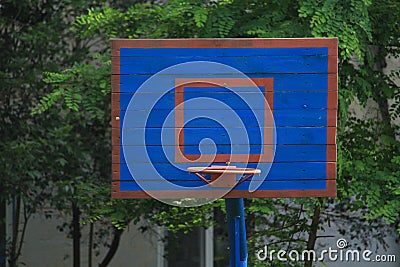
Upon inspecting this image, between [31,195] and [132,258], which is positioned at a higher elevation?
[31,195]

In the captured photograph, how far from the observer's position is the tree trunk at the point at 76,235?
6227 millimetres

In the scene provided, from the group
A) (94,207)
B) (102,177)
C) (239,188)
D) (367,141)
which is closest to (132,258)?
(102,177)

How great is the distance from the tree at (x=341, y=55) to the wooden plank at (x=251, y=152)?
984 mm

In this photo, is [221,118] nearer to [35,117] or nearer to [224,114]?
[224,114]

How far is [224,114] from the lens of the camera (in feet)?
11.7

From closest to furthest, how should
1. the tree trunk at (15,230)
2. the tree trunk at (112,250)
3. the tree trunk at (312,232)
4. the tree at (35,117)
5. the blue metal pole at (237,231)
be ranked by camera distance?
the blue metal pole at (237,231)
the tree trunk at (312,232)
the tree at (35,117)
the tree trunk at (15,230)
the tree trunk at (112,250)

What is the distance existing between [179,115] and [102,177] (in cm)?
279

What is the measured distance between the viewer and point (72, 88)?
4961 mm

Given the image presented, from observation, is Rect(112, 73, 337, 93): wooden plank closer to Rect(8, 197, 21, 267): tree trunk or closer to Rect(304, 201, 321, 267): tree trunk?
Rect(304, 201, 321, 267): tree trunk

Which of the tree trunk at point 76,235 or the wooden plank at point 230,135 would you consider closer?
the wooden plank at point 230,135

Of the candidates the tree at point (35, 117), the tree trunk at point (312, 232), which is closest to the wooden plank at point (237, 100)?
the tree trunk at point (312, 232)

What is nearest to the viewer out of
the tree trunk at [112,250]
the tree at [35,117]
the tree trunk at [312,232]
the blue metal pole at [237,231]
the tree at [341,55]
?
the blue metal pole at [237,231]

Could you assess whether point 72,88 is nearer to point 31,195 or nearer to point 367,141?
point 31,195

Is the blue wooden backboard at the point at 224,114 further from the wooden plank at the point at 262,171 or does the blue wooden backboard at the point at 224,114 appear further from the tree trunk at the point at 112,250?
the tree trunk at the point at 112,250
